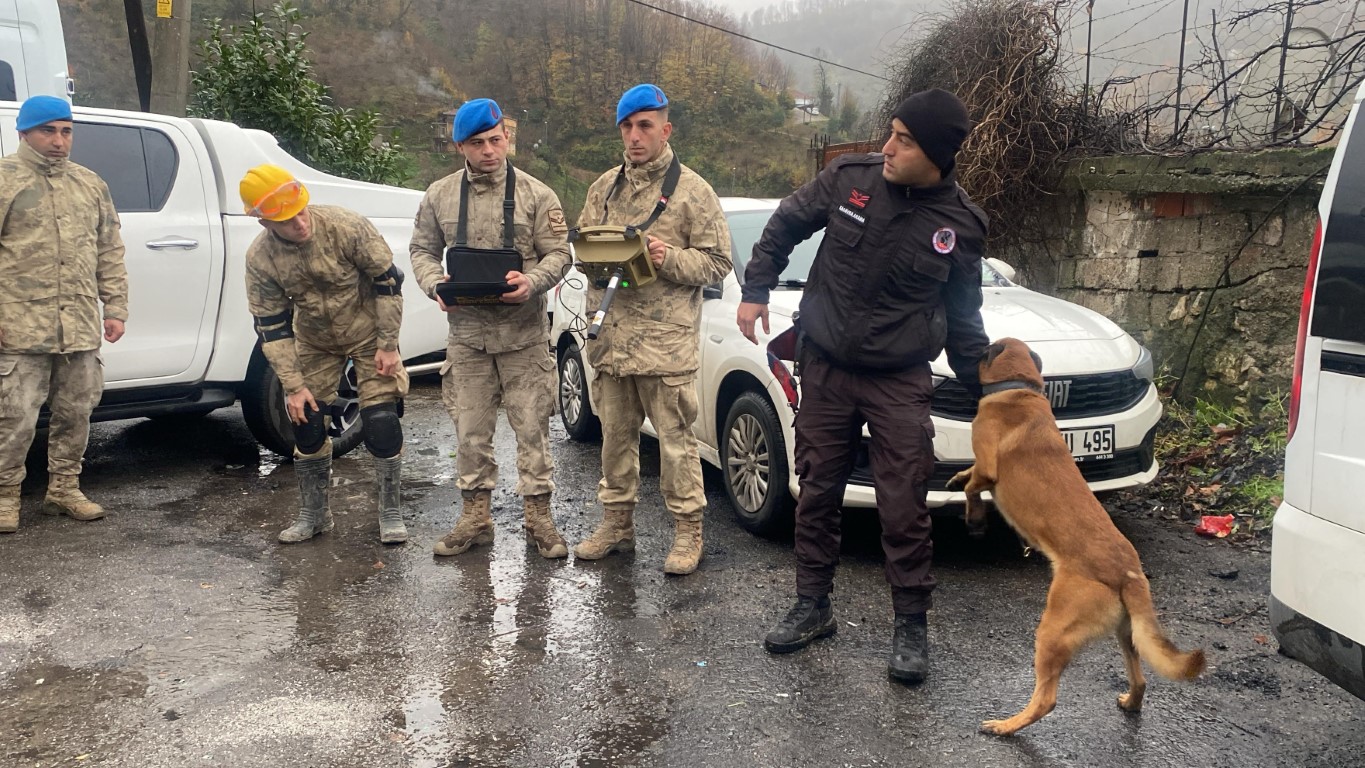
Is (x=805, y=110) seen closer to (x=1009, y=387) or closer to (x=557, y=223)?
(x=557, y=223)

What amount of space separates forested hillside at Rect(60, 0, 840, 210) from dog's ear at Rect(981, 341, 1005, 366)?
32.5 m

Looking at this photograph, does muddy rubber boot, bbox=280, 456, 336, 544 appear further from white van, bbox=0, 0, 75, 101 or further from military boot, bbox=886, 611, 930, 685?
white van, bbox=0, 0, 75, 101

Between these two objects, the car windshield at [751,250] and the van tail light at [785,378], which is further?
the car windshield at [751,250]

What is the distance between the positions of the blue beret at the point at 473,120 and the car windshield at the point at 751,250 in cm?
150

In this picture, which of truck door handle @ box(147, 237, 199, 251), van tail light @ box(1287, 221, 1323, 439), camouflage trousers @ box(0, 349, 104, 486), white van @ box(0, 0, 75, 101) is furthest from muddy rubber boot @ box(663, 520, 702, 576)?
white van @ box(0, 0, 75, 101)

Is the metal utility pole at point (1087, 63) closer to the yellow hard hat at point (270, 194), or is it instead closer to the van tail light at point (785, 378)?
the van tail light at point (785, 378)

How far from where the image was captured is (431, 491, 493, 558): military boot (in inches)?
179

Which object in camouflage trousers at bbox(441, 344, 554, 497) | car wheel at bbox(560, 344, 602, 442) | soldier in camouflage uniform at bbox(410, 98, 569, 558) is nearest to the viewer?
soldier in camouflage uniform at bbox(410, 98, 569, 558)

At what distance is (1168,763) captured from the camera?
2.83 metres

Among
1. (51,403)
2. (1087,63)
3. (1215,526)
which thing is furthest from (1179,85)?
(51,403)

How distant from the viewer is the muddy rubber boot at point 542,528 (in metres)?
4.55

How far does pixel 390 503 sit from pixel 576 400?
208cm

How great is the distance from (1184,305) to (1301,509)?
4557 millimetres

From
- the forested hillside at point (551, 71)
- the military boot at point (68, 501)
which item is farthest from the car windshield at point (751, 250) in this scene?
the forested hillside at point (551, 71)
